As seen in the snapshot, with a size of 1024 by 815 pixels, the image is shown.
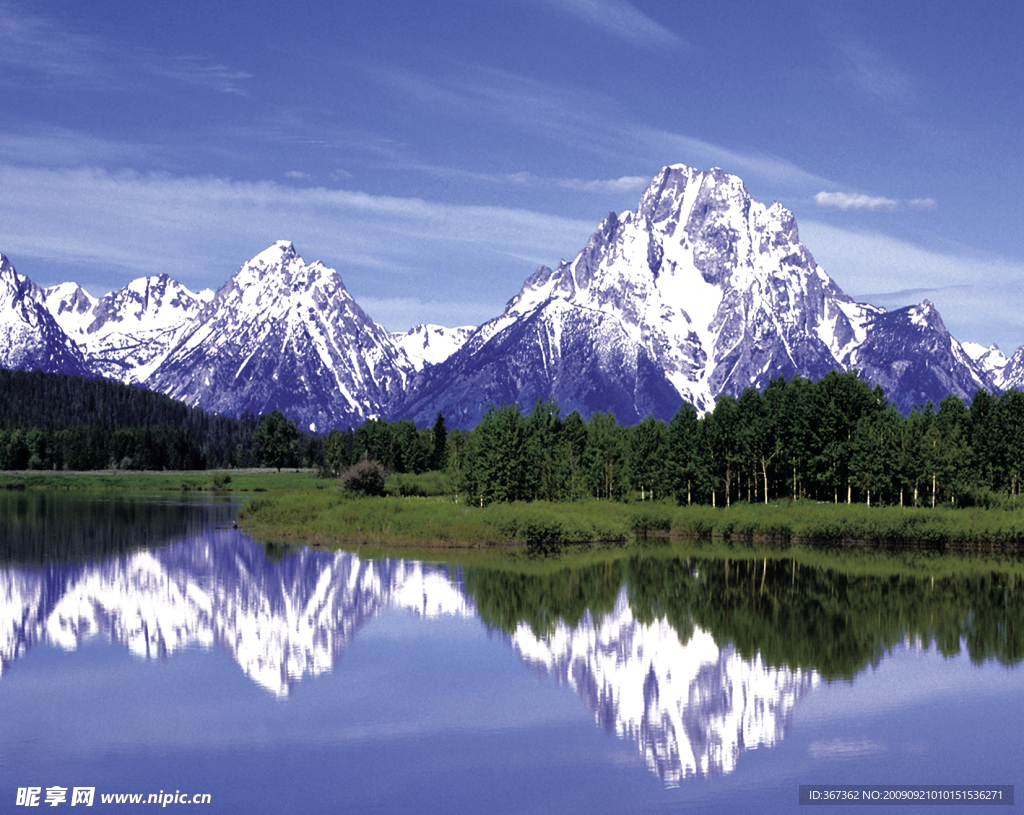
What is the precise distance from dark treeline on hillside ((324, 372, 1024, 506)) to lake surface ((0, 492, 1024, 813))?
32197 mm

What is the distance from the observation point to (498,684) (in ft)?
128

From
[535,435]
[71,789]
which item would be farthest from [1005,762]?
[535,435]

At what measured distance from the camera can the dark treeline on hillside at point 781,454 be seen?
4048 inches

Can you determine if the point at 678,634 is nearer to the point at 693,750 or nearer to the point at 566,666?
the point at 566,666

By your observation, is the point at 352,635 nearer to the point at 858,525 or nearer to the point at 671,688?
the point at 671,688

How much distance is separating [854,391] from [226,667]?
8690cm

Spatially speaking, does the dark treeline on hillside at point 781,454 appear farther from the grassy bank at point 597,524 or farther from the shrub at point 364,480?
the shrub at point 364,480

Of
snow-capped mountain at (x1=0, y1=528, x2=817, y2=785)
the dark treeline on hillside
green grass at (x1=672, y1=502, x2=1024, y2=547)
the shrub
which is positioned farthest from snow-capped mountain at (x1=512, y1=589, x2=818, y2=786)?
the shrub

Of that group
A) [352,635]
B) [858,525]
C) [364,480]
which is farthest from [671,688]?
[364,480]

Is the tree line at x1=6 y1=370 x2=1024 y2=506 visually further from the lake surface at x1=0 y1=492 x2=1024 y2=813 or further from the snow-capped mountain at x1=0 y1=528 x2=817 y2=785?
the snow-capped mountain at x1=0 y1=528 x2=817 y2=785

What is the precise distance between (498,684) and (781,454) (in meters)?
78.7

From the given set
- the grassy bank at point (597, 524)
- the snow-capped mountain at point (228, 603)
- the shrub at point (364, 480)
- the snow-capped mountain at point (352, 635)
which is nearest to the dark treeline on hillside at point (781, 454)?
the grassy bank at point (597, 524)

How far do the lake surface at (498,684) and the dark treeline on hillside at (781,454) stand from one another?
106ft

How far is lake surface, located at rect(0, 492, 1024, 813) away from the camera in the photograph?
28.0 m
